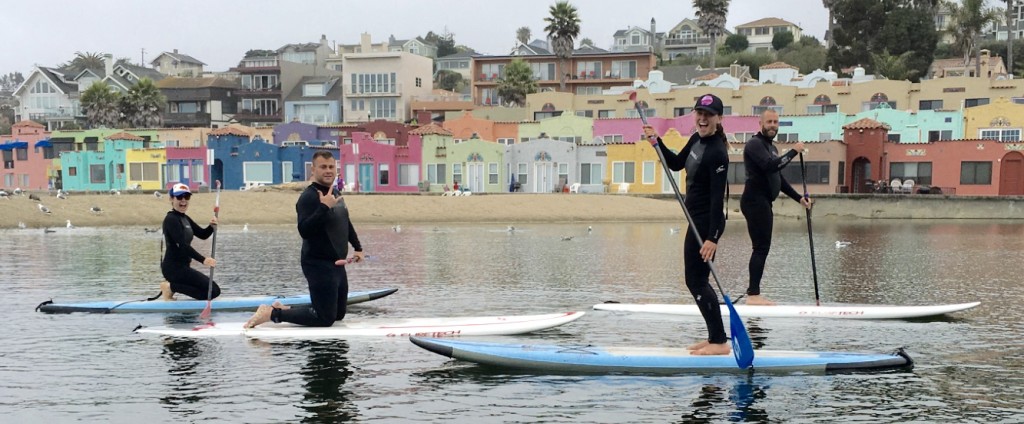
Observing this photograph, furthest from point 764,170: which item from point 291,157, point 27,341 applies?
point 291,157

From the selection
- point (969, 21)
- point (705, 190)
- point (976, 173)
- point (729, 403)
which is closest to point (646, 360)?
point (729, 403)

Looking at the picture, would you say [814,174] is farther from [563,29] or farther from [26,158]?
[26,158]

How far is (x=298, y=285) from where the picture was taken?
56.9 feet

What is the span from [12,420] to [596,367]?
563 cm

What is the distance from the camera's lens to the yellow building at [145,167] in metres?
65.6

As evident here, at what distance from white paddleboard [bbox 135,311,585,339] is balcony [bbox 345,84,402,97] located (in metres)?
76.5

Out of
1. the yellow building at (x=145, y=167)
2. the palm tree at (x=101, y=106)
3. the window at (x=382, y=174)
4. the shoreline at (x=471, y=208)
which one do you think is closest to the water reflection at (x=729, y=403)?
the shoreline at (x=471, y=208)

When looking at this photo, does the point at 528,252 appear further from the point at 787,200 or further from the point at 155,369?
the point at 787,200

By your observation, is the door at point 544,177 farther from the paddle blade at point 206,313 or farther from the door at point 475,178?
the paddle blade at point 206,313

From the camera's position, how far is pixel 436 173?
2381 inches

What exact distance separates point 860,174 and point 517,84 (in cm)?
3788

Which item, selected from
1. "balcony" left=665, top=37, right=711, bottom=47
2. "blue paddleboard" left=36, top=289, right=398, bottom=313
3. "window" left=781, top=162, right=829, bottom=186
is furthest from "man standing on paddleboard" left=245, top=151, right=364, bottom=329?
"balcony" left=665, top=37, right=711, bottom=47

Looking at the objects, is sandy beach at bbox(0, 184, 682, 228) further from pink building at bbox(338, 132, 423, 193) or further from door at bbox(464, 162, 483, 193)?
pink building at bbox(338, 132, 423, 193)

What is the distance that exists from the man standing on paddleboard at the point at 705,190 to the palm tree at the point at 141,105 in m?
81.2
